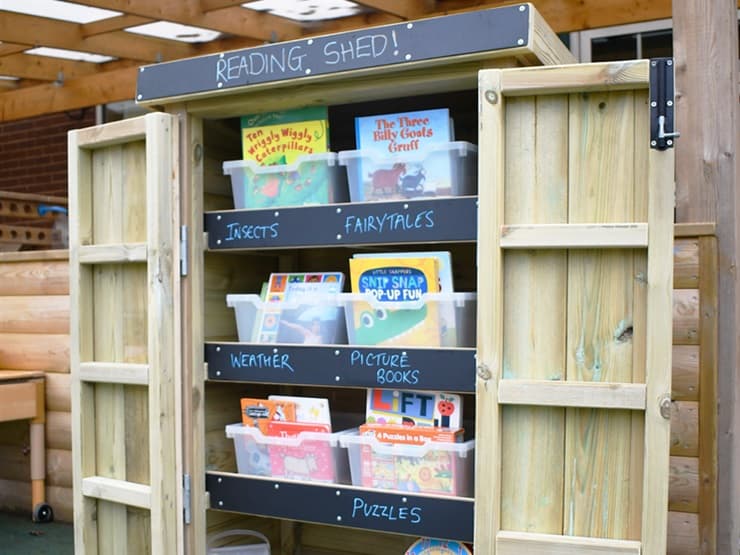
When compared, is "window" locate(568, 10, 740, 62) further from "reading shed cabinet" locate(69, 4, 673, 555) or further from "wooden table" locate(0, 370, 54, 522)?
"wooden table" locate(0, 370, 54, 522)

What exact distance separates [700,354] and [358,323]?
108 centimetres

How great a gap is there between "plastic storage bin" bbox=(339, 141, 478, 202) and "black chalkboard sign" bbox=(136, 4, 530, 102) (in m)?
0.28

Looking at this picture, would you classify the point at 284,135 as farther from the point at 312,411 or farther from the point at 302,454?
the point at 302,454

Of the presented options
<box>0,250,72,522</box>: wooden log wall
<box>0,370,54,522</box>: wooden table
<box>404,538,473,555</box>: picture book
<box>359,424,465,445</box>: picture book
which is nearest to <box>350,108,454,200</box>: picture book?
<box>359,424,465,445</box>: picture book

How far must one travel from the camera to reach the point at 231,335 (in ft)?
9.53

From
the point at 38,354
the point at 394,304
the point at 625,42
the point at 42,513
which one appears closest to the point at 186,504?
the point at 394,304

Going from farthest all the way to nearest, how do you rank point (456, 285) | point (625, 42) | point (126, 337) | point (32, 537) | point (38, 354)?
point (625, 42)
point (38, 354)
point (32, 537)
point (456, 285)
point (126, 337)

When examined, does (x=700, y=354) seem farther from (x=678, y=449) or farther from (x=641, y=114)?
(x=641, y=114)

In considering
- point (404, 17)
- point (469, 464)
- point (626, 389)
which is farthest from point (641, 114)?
point (404, 17)

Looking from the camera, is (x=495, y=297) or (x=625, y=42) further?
(x=625, y=42)

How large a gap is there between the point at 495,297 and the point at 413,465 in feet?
1.88

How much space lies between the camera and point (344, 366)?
96.4 inches

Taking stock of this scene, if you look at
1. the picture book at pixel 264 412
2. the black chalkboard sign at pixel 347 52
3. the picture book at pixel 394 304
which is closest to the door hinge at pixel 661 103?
the black chalkboard sign at pixel 347 52

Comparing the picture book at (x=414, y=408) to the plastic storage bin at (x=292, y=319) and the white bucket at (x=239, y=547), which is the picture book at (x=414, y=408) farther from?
the white bucket at (x=239, y=547)
